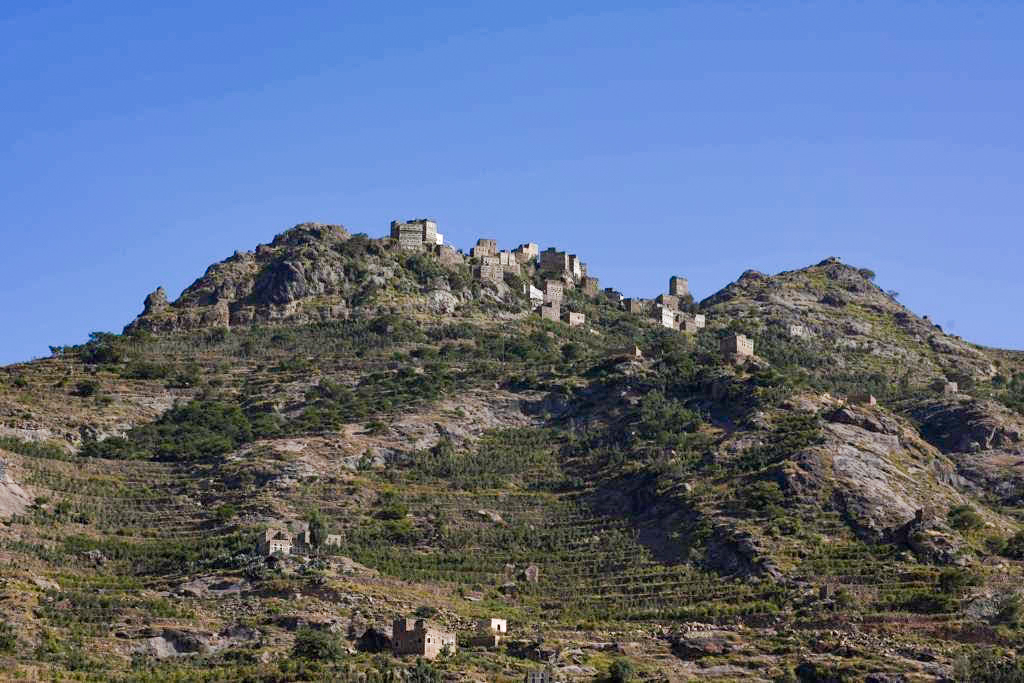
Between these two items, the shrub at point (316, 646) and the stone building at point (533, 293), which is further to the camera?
the stone building at point (533, 293)

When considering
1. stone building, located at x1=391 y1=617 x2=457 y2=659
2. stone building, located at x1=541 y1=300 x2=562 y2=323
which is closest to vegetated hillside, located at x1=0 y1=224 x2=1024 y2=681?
stone building, located at x1=391 y1=617 x2=457 y2=659

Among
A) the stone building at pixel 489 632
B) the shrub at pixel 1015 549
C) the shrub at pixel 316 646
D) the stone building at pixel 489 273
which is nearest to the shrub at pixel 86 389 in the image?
the stone building at pixel 489 273

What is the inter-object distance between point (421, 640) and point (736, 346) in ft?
147

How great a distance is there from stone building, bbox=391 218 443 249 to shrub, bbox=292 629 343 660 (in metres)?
59.0

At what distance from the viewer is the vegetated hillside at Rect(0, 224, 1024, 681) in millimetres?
91938

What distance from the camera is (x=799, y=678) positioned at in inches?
3519

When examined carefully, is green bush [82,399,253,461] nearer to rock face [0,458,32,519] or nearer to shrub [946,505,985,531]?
Result: rock face [0,458,32,519]

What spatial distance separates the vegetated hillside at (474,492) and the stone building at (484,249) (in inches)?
170

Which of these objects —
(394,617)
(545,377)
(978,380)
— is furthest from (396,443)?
(978,380)

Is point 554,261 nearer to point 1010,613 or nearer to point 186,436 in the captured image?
point 186,436

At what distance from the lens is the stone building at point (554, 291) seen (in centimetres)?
14925

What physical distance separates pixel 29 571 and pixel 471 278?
174 feet

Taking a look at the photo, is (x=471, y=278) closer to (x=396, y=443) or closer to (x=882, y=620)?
(x=396, y=443)

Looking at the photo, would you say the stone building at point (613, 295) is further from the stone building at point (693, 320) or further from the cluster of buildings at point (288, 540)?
the cluster of buildings at point (288, 540)
